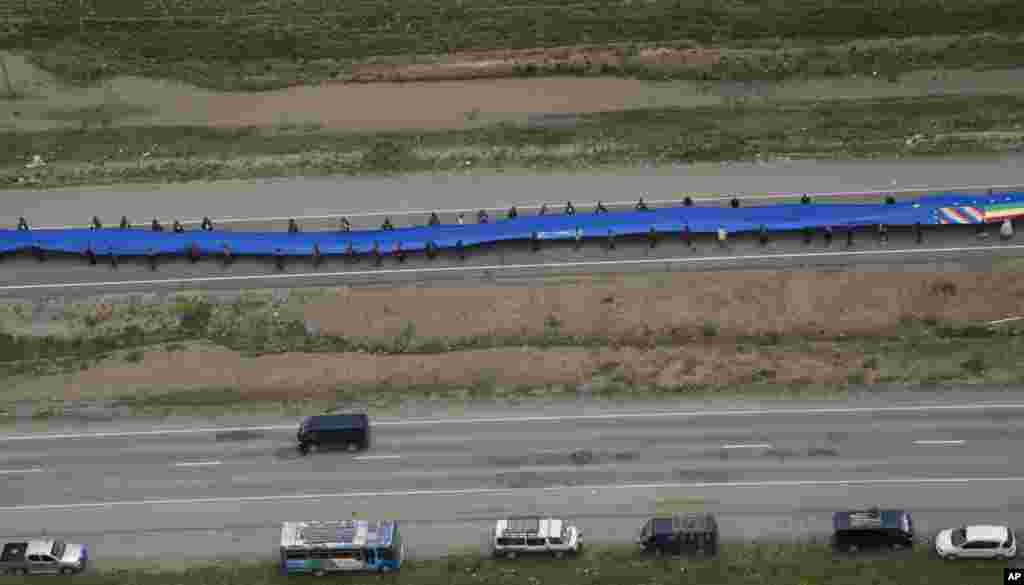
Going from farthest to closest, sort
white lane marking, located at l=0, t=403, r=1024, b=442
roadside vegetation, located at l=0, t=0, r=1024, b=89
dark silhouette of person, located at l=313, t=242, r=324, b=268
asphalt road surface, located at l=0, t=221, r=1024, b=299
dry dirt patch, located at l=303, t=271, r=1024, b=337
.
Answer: roadside vegetation, located at l=0, t=0, r=1024, b=89 → dark silhouette of person, located at l=313, t=242, r=324, b=268 → asphalt road surface, located at l=0, t=221, r=1024, b=299 → dry dirt patch, located at l=303, t=271, r=1024, b=337 → white lane marking, located at l=0, t=403, r=1024, b=442

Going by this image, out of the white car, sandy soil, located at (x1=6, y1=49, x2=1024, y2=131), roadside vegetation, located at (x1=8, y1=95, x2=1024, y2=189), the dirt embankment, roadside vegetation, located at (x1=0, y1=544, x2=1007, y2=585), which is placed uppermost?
the dirt embankment

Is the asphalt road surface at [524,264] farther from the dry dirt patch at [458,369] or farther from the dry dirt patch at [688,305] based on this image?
the dry dirt patch at [458,369]

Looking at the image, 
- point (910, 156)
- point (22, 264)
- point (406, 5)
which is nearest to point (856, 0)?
point (910, 156)

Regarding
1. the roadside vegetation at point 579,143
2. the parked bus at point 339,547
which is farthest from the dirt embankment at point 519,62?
Answer: the parked bus at point 339,547

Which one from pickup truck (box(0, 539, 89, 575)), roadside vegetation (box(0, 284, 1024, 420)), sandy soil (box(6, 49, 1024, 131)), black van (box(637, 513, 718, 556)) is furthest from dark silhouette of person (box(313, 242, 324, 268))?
black van (box(637, 513, 718, 556))

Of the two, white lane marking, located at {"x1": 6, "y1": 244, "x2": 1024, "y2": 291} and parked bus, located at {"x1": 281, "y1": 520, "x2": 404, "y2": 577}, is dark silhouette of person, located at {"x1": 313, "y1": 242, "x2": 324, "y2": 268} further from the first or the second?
parked bus, located at {"x1": 281, "y1": 520, "x2": 404, "y2": 577}

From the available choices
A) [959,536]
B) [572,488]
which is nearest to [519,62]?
[572,488]
